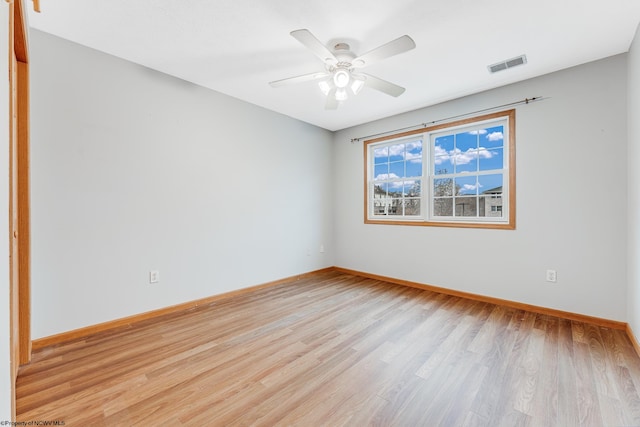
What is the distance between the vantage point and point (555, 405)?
60.6 inches

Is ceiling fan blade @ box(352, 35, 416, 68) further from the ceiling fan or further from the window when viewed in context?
the window

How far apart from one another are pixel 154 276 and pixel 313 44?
102 inches

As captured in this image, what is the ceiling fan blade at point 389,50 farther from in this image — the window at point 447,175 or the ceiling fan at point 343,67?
the window at point 447,175

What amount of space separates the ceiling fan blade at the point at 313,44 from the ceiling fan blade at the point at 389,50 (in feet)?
0.66

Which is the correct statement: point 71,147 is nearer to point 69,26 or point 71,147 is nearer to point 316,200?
point 69,26

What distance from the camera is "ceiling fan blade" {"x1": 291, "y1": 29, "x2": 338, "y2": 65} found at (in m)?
1.77

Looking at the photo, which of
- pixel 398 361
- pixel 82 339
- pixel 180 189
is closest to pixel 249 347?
pixel 398 361

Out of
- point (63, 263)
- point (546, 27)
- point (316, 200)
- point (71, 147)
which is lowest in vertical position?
point (63, 263)

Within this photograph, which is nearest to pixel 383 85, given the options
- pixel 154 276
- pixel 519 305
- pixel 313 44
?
pixel 313 44

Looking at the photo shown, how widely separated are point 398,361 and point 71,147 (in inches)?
123

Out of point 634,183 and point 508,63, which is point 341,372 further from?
point 508,63

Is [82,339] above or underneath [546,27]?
underneath

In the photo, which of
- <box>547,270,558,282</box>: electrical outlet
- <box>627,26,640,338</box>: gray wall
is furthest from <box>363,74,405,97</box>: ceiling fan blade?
<box>547,270,558,282</box>: electrical outlet

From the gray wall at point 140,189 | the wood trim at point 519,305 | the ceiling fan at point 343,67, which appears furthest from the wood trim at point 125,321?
the ceiling fan at point 343,67
